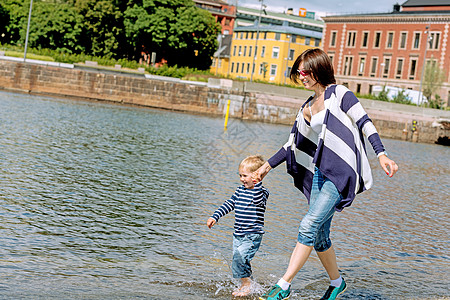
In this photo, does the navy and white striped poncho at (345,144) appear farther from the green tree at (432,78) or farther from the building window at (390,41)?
the building window at (390,41)

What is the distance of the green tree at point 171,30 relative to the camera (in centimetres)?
6575

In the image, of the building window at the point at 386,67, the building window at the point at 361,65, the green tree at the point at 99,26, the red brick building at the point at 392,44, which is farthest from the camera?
the building window at the point at 361,65

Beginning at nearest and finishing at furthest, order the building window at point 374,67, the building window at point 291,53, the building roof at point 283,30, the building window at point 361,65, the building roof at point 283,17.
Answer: the building window at point 374,67 < the building window at point 361,65 < the building roof at point 283,30 < the building window at point 291,53 < the building roof at point 283,17

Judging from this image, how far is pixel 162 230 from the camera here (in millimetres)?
8234

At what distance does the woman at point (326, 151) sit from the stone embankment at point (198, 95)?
4069 cm

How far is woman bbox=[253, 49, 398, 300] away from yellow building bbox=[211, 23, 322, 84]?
87.6m

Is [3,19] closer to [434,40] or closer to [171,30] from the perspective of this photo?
[171,30]

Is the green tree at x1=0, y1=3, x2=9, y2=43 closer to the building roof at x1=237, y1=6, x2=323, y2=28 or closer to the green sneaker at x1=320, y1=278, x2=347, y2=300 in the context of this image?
the building roof at x1=237, y1=6, x2=323, y2=28

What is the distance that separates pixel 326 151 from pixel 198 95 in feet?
138

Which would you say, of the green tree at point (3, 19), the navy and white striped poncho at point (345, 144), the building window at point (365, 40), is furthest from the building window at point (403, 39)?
the navy and white striped poncho at point (345, 144)

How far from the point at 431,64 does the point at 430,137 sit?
77.1 ft

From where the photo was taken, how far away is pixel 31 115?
2436 cm

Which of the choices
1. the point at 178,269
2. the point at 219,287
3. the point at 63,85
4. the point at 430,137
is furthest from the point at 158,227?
the point at 430,137

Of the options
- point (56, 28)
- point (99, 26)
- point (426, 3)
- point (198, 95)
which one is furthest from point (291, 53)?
point (198, 95)
